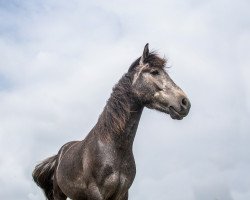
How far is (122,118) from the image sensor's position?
8.27 metres

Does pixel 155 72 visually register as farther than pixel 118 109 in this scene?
Yes

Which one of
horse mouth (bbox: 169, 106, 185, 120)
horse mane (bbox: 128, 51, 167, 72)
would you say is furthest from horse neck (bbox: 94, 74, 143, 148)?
horse mouth (bbox: 169, 106, 185, 120)

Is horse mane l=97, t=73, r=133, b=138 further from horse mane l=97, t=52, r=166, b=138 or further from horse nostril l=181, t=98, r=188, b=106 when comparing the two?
horse nostril l=181, t=98, r=188, b=106

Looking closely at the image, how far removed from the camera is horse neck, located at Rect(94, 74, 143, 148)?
8.26 metres

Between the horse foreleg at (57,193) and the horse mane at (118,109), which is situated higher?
the horse mane at (118,109)

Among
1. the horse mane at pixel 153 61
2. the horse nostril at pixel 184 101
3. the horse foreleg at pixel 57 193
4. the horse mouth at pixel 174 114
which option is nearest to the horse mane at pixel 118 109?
the horse mane at pixel 153 61

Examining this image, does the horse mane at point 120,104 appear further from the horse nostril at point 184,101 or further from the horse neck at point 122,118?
the horse nostril at point 184,101

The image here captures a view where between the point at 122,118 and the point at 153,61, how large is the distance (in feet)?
3.88

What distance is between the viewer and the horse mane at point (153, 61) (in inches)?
334

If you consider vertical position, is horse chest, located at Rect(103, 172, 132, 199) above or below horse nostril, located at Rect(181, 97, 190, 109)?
below

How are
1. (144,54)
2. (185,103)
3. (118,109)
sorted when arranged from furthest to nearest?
(144,54), (118,109), (185,103)

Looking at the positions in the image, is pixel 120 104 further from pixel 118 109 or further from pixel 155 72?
pixel 155 72

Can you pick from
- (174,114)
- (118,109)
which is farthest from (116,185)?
(174,114)

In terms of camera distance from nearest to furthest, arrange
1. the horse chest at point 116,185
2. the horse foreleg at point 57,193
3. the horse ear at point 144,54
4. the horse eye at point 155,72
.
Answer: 1. the horse chest at point 116,185
2. the horse eye at point 155,72
3. the horse ear at point 144,54
4. the horse foreleg at point 57,193
